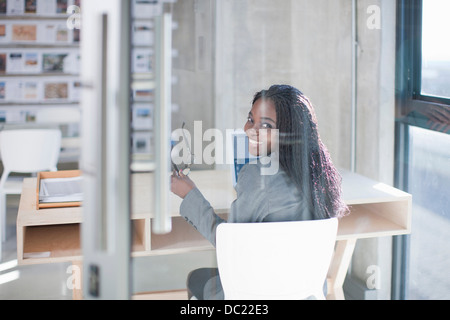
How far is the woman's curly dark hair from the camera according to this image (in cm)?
197

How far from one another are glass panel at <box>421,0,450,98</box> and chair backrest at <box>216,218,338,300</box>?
2.42 feet

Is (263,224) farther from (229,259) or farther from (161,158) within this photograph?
(161,158)

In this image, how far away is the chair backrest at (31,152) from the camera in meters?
2.43

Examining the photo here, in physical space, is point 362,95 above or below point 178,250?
above

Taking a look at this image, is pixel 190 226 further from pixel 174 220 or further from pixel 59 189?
pixel 59 189

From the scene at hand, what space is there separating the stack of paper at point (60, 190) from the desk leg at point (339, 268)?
0.92 metres

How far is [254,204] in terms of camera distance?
6.41ft

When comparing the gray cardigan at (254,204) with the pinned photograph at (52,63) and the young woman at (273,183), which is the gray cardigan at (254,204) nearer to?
the young woman at (273,183)

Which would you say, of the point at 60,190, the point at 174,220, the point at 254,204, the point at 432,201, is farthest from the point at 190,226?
the point at 432,201

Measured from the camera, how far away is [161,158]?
5.03ft

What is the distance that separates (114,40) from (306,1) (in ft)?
2.85

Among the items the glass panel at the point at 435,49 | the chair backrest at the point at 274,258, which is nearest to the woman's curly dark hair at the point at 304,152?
the chair backrest at the point at 274,258

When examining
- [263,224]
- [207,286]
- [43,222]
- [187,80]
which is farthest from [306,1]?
[43,222]

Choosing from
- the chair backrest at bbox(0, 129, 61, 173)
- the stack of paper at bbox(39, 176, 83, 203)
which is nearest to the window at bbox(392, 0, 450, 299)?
the stack of paper at bbox(39, 176, 83, 203)
